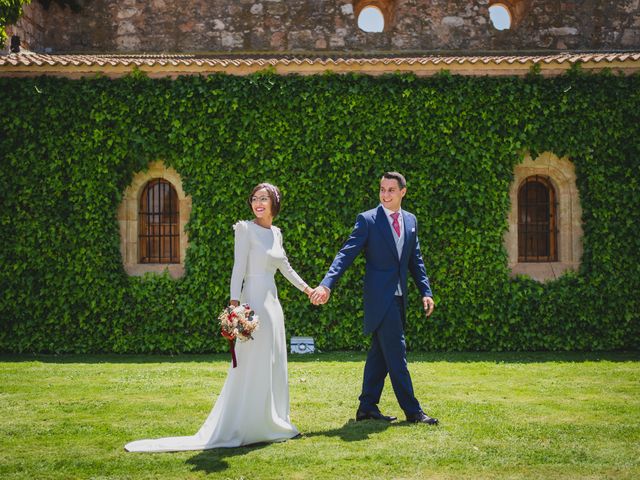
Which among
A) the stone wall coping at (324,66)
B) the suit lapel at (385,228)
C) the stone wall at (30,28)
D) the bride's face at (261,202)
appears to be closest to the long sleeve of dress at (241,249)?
the bride's face at (261,202)

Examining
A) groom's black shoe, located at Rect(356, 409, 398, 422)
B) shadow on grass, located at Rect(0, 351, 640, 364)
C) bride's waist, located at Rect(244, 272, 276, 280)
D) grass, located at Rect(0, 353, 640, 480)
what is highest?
bride's waist, located at Rect(244, 272, 276, 280)

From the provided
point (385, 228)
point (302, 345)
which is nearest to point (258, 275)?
point (385, 228)

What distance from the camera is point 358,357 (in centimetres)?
983

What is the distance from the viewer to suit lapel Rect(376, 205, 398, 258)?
588cm

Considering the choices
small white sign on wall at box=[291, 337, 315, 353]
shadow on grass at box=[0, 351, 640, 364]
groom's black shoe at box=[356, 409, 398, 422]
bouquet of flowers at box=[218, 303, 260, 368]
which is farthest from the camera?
small white sign on wall at box=[291, 337, 315, 353]

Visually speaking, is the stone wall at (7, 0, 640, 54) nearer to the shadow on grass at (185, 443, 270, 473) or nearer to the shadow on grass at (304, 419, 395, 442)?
the shadow on grass at (304, 419, 395, 442)

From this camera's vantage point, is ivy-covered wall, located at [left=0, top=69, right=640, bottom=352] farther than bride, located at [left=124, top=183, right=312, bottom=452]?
Yes

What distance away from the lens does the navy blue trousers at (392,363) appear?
571cm

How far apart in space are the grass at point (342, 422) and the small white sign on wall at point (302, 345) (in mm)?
807

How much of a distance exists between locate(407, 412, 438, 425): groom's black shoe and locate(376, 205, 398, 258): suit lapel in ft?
4.90

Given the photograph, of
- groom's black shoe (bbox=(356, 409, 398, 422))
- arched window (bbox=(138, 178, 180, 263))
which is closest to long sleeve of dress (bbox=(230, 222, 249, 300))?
groom's black shoe (bbox=(356, 409, 398, 422))

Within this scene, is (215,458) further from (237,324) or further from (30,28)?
(30,28)

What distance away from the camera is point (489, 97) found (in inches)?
419

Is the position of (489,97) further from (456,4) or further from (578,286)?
(456,4)
